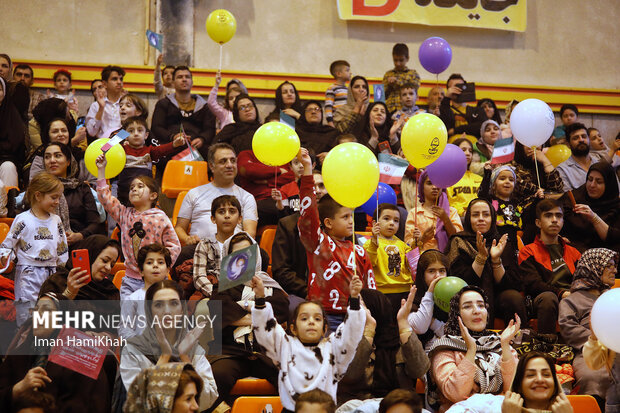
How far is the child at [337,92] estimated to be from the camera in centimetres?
757

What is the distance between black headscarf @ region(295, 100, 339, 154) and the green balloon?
280cm

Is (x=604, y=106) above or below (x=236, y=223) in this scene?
above

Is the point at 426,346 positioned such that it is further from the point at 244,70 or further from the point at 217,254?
the point at 244,70

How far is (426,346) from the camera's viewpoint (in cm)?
418

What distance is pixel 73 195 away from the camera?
18.0 ft

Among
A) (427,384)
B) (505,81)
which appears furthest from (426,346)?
(505,81)

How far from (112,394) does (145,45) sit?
17.6ft

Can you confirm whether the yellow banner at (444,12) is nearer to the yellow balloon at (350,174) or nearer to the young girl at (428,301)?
the young girl at (428,301)

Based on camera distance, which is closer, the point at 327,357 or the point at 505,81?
the point at 327,357

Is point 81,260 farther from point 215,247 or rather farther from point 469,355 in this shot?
point 469,355

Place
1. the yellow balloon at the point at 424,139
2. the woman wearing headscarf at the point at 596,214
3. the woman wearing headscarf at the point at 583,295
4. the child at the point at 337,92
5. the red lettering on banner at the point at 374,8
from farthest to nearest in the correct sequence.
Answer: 1. the red lettering on banner at the point at 374,8
2. the child at the point at 337,92
3. the woman wearing headscarf at the point at 596,214
4. the yellow balloon at the point at 424,139
5. the woman wearing headscarf at the point at 583,295

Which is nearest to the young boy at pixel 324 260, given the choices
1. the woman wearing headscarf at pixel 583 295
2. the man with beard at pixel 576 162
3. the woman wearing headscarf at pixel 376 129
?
the woman wearing headscarf at pixel 583 295

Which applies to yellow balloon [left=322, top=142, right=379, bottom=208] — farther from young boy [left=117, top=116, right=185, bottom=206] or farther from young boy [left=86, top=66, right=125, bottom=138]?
young boy [left=86, top=66, right=125, bottom=138]

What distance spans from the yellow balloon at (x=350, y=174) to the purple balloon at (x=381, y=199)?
1545 millimetres
